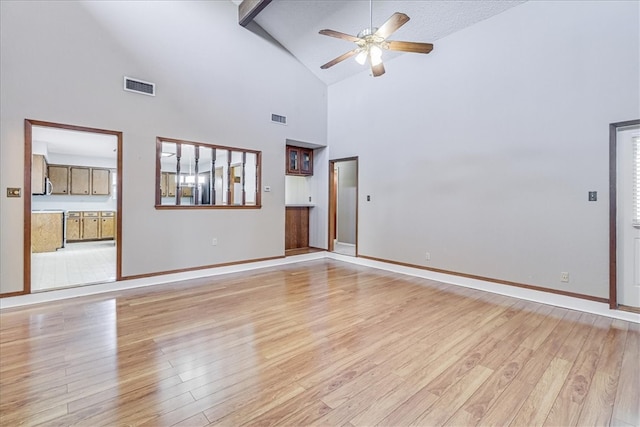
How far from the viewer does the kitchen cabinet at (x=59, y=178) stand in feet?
27.7

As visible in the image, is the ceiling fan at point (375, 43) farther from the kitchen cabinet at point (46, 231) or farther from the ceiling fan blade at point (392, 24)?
the kitchen cabinet at point (46, 231)

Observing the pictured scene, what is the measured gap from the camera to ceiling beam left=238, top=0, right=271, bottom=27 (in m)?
4.58

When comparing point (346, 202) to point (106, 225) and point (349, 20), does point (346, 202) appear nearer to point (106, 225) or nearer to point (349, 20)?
point (349, 20)

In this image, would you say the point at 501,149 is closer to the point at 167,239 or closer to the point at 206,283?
the point at 206,283

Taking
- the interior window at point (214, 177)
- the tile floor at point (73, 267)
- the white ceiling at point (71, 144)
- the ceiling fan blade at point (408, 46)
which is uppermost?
the ceiling fan blade at point (408, 46)

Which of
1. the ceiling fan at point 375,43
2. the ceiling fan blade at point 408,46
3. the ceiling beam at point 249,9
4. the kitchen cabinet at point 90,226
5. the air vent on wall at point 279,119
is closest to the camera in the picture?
the ceiling fan at point 375,43

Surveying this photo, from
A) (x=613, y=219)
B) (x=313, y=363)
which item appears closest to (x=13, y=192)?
(x=313, y=363)

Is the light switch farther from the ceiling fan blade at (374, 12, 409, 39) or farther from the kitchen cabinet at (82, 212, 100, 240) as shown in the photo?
the kitchen cabinet at (82, 212, 100, 240)

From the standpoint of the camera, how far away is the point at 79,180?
887 cm

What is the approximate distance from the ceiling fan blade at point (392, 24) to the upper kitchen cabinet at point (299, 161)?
3898 millimetres

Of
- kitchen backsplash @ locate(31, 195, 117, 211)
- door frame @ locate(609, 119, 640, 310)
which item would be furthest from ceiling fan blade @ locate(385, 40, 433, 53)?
kitchen backsplash @ locate(31, 195, 117, 211)

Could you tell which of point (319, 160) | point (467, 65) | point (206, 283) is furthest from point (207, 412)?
point (319, 160)

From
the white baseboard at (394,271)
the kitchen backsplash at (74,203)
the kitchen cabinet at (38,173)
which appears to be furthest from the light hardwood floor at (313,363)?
the kitchen backsplash at (74,203)

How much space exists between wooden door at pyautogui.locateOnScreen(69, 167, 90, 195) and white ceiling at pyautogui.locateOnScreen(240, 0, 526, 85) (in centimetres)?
711
